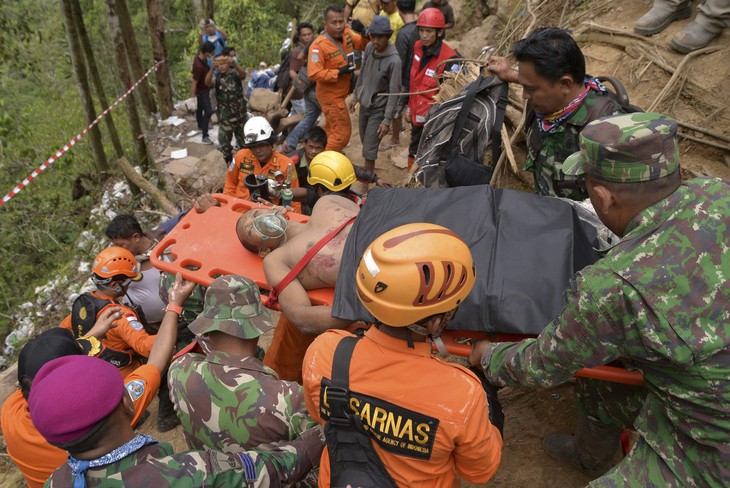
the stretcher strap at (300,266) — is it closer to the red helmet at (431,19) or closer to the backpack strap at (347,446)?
the backpack strap at (347,446)

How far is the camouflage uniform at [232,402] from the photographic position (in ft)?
7.61

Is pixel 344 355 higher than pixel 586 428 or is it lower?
higher

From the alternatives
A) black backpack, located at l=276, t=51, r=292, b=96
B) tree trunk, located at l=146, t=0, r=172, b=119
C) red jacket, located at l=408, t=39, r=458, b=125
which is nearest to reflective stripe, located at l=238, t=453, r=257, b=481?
red jacket, located at l=408, t=39, r=458, b=125

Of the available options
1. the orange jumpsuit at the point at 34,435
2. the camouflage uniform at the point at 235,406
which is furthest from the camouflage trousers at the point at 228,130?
the camouflage uniform at the point at 235,406

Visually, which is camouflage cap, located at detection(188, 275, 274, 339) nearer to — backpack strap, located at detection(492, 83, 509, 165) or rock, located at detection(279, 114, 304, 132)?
backpack strap, located at detection(492, 83, 509, 165)

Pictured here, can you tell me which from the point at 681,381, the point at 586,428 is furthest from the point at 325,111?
the point at 681,381

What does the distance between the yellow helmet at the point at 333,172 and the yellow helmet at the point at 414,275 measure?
261 centimetres

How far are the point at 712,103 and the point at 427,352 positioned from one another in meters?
3.67

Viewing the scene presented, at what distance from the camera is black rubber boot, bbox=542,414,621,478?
9.03ft

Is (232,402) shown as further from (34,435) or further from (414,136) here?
(414,136)

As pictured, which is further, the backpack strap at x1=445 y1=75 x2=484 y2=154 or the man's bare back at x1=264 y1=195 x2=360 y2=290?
the backpack strap at x1=445 y1=75 x2=484 y2=154

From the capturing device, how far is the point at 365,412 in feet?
6.12

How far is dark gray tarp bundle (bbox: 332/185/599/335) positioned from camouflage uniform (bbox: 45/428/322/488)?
726 mm

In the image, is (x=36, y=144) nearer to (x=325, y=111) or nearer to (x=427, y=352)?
(x=325, y=111)
